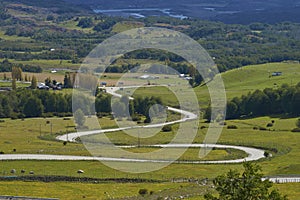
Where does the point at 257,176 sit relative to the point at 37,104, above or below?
above

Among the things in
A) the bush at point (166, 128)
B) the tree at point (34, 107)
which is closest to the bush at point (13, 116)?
the tree at point (34, 107)

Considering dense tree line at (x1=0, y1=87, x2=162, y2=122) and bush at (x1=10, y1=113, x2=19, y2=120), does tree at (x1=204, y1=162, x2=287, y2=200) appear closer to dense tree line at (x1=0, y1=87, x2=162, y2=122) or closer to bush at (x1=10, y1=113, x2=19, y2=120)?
dense tree line at (x1=0, y1=87, x2=162, y2=122)

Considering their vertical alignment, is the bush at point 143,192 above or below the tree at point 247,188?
below

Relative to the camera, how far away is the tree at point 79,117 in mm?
122031

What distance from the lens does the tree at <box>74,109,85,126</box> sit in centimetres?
12203

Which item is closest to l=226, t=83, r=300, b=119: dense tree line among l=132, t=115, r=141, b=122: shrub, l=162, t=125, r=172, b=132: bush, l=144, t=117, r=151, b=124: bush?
l=144, t=117, r=151, b=124: bush

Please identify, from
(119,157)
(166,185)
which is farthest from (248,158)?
(166,185)

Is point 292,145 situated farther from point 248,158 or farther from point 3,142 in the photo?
point 3,142

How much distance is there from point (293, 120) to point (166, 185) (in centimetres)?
5236

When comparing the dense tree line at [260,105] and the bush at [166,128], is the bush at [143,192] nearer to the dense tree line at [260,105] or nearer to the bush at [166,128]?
the bush at [166,128]

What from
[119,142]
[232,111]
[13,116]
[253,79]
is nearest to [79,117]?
[13,116]

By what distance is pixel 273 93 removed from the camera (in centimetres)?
13338

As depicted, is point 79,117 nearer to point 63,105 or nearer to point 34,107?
point 34,107

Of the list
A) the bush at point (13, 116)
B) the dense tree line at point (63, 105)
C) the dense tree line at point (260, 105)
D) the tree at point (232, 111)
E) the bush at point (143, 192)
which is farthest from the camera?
the dense tree line at point (63, 105)
